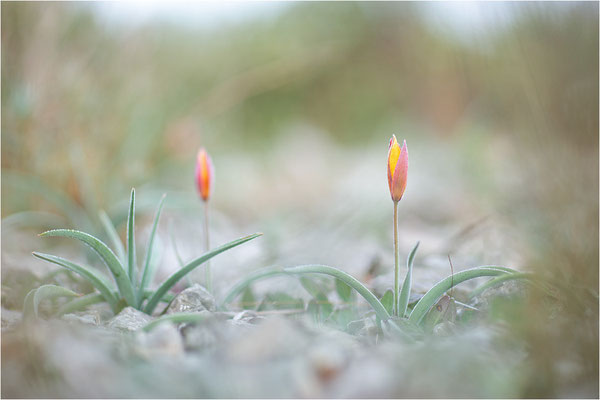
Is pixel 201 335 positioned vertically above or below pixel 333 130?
below

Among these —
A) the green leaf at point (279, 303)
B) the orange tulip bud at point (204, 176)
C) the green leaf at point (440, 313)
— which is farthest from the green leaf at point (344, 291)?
the orange tulip bud at point (204, 176)

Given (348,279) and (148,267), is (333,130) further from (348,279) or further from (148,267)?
(348,279)

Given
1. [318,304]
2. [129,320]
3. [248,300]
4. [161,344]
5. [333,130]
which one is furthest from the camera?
[333,130]

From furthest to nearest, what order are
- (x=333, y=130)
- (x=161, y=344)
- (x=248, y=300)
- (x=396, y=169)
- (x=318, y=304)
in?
(x=333, y=130) → (x=248, y=300) → (x=318, y=304) → (x=396, y=169) → (x=161, y=344)

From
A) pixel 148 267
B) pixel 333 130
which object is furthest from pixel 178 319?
pixel 333 130

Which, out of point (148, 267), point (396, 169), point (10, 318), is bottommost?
point (10, 318)

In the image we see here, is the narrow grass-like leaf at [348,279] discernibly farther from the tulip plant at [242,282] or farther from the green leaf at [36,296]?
the green leaf at [36,296]
